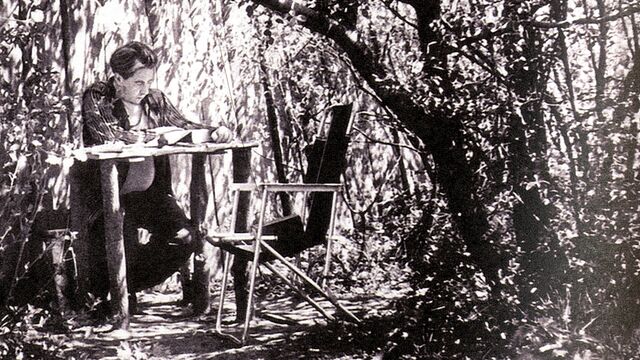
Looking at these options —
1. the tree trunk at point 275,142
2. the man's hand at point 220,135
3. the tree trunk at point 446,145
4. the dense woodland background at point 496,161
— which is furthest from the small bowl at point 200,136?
the tree trunk at point 446,145

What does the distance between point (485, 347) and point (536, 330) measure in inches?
11.1

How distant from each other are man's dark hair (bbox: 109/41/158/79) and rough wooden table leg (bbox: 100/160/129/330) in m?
0.68

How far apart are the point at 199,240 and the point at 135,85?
110 centimetres

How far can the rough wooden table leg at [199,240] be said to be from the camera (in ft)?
17.6

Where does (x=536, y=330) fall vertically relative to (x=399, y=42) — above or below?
below

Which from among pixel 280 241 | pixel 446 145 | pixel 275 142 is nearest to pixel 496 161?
pixel 446 145

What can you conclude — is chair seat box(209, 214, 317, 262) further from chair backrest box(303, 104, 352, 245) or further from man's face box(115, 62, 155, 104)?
man's face box(115, 62, 155, 104)

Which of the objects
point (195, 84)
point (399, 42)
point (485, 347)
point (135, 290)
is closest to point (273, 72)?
point (195, 84)

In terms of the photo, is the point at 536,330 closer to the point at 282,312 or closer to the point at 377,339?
the point at 377,339

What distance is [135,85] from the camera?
5.11 meters

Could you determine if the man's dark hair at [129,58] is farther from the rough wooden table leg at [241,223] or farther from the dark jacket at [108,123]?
the rough wooden table leg at [241,223]

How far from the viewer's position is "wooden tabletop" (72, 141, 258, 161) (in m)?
4.67

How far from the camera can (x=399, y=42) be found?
4949mm

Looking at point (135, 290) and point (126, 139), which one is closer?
point (126, 139)
